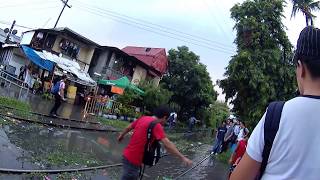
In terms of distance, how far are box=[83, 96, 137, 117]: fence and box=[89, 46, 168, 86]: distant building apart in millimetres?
9054

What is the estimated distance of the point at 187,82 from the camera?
4488 cm

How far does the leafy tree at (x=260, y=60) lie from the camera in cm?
1980

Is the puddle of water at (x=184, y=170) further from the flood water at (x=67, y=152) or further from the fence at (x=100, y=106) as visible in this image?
the fence at (x=100, y=106)

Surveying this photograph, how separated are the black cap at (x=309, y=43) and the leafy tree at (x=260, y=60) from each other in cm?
1748

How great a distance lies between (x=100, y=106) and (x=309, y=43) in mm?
25970

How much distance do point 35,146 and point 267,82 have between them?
12.3 metres

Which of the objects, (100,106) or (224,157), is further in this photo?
(100,106)

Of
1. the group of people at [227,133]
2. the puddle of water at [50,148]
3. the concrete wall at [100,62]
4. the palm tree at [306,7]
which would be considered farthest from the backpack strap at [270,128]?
the concrete wall at [100,62]

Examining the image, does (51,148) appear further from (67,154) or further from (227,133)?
(227,133)

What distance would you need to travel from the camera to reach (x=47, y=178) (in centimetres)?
823

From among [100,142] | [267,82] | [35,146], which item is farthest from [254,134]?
[267,82]

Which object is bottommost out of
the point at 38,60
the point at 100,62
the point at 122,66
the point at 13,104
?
the point at 13,104


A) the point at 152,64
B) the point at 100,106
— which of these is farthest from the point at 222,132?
the point at 152,64

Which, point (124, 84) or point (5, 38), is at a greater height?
point (5, 38)
